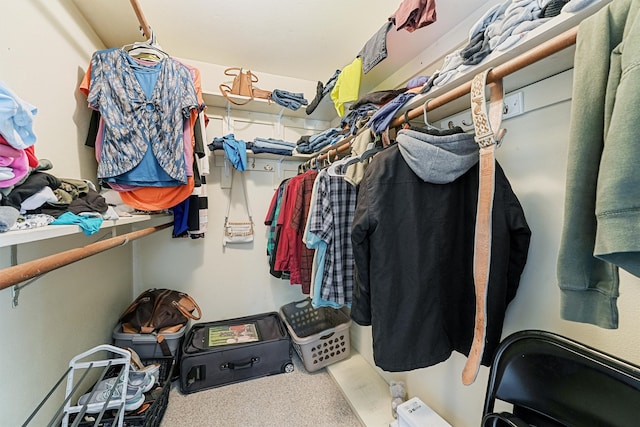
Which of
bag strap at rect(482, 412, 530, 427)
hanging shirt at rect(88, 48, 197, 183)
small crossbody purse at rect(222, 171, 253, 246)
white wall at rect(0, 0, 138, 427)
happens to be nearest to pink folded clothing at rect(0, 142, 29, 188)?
white wall at rect(0, 0, 138, 427)

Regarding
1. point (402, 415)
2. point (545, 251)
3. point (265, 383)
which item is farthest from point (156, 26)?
point (402, 415)

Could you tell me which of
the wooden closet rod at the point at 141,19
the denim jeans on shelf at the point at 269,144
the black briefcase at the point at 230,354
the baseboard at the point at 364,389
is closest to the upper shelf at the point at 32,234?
the wooden closet rod at the point at 141,19

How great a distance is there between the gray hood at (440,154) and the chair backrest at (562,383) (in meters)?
0.50

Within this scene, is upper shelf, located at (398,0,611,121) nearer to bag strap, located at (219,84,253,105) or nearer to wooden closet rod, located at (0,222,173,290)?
wooden closet rod, located at (0,222,173,290)

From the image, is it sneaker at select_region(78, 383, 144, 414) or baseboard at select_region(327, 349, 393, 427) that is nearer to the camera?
sneaker at select_region(78, 383, 144, 414)

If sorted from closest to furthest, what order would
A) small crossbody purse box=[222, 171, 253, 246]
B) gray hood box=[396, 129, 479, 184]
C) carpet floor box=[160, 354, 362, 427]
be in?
gray hood box=[396, 129, 479, 184]
carpet floor box=[160, 354, 362, 427]
small crossbody purse box=[222, 171, 253, 246]

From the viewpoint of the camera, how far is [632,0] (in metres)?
0.39

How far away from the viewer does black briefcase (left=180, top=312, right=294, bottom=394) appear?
1563 mm

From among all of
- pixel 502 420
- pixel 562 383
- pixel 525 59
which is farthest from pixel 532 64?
pixel 502 420

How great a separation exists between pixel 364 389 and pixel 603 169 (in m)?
1.67

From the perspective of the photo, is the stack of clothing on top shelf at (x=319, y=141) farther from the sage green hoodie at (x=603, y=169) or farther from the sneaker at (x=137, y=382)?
the sneaker at (x=137, y=382)

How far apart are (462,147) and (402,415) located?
1205mm

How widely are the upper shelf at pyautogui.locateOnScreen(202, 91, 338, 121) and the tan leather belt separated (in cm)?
143

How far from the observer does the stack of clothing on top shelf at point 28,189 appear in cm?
49
